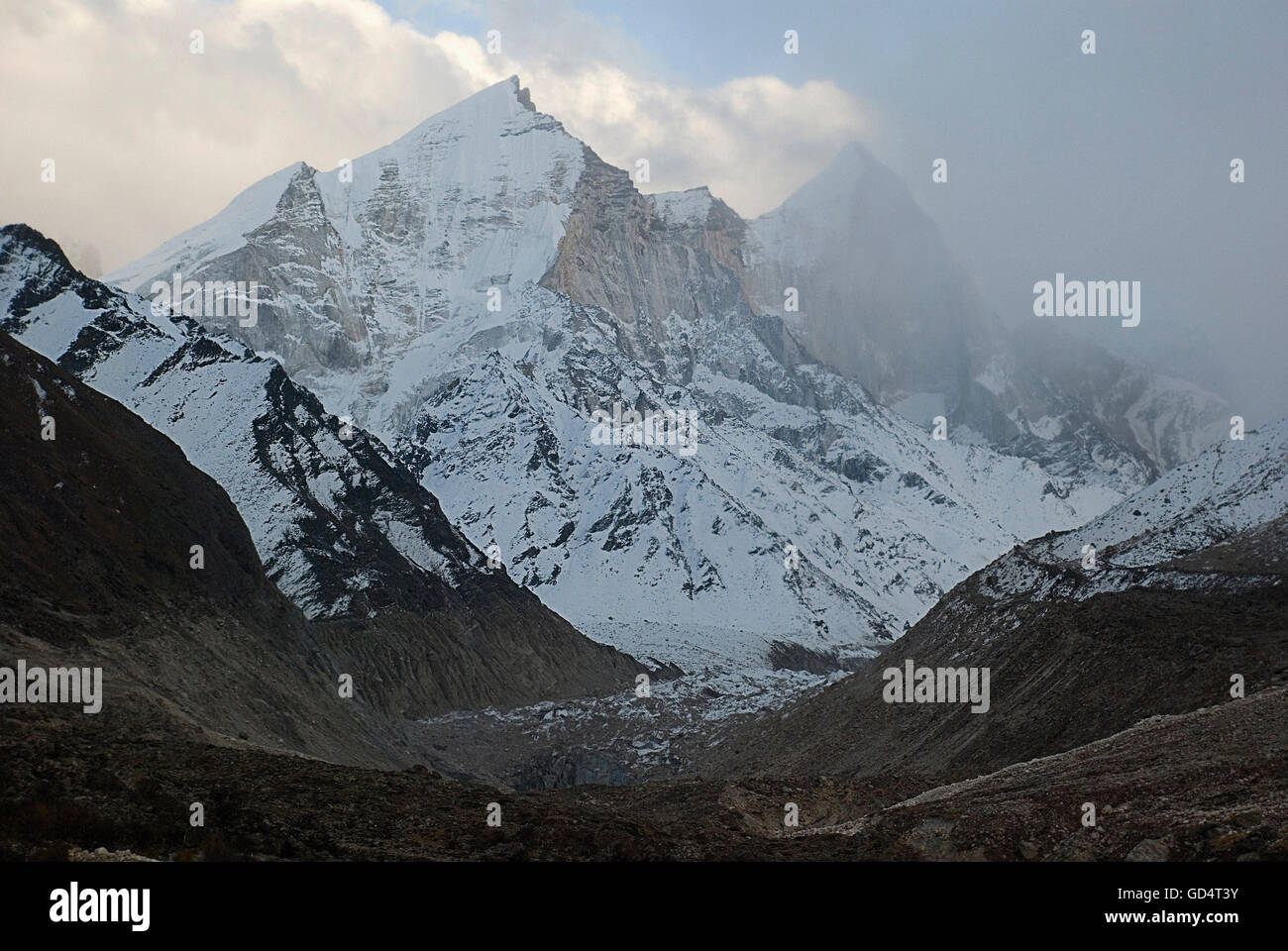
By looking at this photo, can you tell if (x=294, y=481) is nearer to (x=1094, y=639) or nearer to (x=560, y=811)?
(x=1094, y=639)

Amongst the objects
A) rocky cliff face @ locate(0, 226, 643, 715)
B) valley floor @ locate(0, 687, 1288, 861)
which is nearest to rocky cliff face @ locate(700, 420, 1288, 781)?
valley floor @ locate(0, 687, 1288, 861)

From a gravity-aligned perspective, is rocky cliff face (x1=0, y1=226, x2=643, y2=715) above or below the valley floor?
above

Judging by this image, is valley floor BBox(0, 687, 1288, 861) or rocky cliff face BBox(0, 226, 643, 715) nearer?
valley floor BBox(0, 687, 1288, 861)

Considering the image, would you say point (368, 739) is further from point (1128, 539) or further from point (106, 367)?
point (106, 367)

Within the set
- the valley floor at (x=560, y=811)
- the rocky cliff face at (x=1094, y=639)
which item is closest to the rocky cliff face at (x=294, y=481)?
the rocky cliff face at (x=1094, y=639)

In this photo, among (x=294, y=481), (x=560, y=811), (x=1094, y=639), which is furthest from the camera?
(x=294, y=481)

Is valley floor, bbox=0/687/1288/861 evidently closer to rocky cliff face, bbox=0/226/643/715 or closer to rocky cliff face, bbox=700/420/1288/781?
rocky cliff face, bbox=700/420/1288/781

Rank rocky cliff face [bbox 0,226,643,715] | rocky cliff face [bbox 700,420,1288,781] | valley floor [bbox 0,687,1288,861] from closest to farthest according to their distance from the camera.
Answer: valley floor [bbox 0,687,1288,861] → rocky cliff face [bbox 700,420,1288,781] → rocky cliff face [bbox 0,226,643,715]

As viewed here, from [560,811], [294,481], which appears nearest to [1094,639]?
[560,811]

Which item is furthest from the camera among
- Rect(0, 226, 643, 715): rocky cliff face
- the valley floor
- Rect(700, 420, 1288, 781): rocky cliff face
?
Rect(0, 226, 643, 715): rocky cliff face

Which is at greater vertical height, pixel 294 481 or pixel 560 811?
pixel 294 481

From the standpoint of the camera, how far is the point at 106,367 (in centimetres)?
12538
